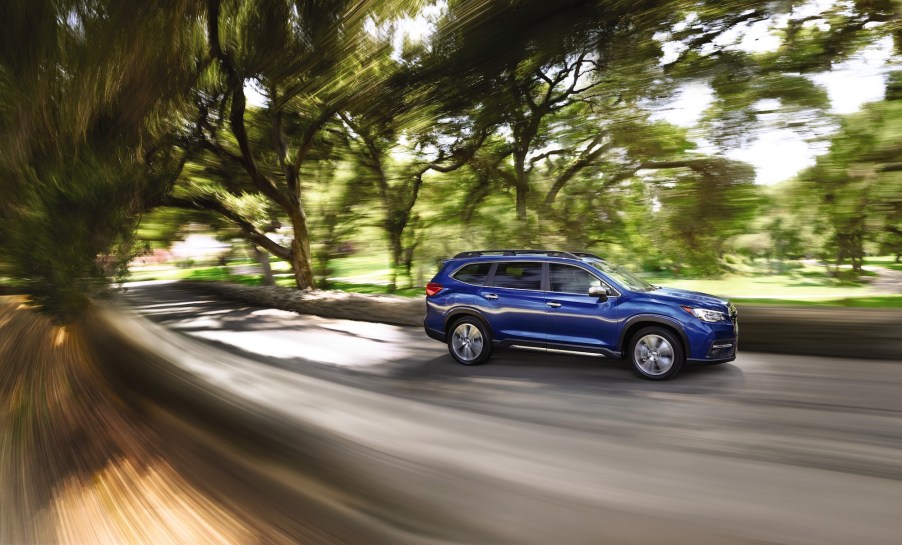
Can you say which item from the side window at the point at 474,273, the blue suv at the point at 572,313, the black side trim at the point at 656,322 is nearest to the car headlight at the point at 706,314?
the blue suv at the point at 572,313

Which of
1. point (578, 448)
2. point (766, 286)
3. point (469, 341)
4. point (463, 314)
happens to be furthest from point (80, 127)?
point (766, 286)

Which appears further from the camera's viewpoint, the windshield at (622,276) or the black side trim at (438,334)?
the black side trim at (438,334)

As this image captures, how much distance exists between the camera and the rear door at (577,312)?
6.55m

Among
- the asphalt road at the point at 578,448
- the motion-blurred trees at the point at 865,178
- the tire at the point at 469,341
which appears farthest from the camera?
the tire at the point at 469,341

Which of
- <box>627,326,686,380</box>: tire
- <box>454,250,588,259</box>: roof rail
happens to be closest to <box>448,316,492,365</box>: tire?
<box>454,250,588,259</box>: roof rail

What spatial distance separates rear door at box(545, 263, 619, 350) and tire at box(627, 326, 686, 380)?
293 millimetres

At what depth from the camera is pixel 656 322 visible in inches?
246

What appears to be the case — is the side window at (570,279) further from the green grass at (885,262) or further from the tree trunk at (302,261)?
the tree trunk at (302,261)

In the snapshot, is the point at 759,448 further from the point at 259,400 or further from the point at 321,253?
the point at 321,253

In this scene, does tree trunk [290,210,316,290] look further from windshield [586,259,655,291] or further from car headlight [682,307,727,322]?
car headlight [682,307,727,322]

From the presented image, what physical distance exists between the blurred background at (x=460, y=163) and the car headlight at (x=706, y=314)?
2.52ft

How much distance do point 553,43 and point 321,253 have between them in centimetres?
2095

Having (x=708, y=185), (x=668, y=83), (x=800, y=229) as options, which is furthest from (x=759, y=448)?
(x=800, y=229)

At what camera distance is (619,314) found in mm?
6453
